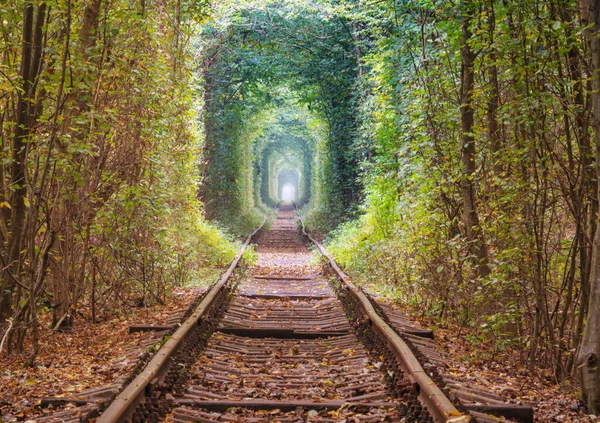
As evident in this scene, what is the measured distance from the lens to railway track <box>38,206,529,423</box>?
14.2ft

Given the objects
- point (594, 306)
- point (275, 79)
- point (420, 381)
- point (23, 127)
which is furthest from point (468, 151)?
point (275, 79)

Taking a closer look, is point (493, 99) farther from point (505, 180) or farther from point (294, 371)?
point (294, 371)

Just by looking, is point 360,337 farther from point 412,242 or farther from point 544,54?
point 544,54

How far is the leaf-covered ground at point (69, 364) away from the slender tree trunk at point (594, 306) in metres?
3.42

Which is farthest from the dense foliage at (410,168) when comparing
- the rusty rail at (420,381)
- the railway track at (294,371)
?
the railway track at (294,371)

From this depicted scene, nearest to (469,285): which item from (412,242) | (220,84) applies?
(412,242)

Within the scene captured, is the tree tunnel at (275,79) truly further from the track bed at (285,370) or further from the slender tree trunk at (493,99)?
the slender tree trunk at (493,99)

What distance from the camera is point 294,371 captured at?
5781 mm

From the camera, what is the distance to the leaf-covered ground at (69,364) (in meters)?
4.67

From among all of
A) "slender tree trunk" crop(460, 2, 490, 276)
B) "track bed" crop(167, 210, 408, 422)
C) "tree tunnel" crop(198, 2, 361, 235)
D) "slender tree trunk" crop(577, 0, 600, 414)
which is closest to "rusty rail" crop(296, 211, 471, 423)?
"track bed" crop(167, 210, 408, 422)

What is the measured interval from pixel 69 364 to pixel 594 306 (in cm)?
436

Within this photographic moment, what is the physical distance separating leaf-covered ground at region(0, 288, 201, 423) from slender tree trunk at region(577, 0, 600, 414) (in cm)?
342

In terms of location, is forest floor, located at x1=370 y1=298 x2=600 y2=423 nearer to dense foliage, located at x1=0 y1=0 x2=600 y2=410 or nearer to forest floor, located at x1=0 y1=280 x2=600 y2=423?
forest floor, located at x1=0 y1=280 x2=600 y2=423

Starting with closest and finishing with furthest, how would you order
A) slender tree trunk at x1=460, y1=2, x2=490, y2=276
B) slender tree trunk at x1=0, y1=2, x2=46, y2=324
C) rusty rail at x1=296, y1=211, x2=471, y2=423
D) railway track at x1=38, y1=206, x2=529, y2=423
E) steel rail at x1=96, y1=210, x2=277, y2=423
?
steel rail at x1=96, y1=210, x2=277, y2=423
rusty rail at x1=296, y1=211, x2=471, y2=423
railway track at x1=38, y1=206, x2=529, y2=423
slender tree trunk at x1=0, y1=2, x2=46, y2=324
slender tree trunk at x1=460, y1=2, x2=490, y2=276
